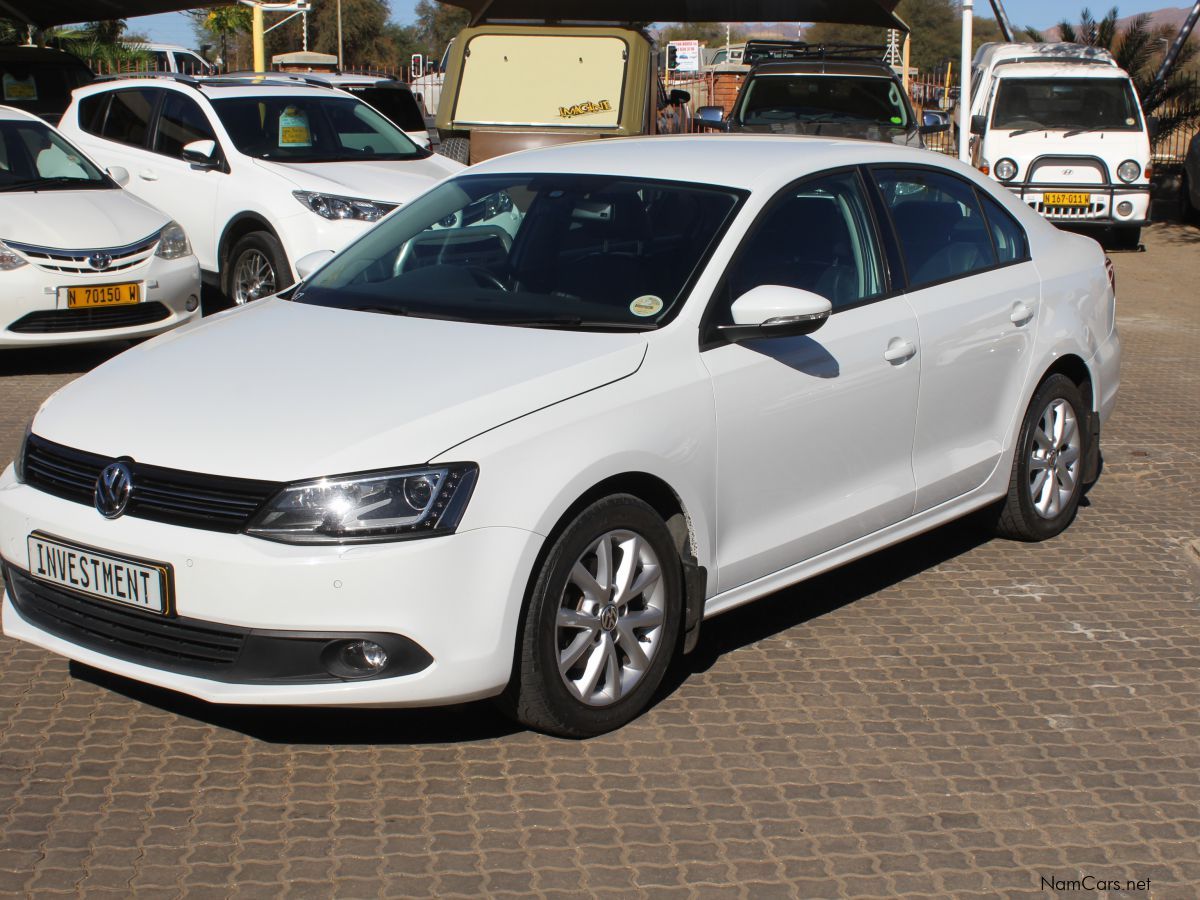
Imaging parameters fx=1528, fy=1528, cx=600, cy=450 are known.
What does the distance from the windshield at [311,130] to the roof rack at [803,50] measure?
22.5ft

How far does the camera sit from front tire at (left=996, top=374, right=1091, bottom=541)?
608 centimetres

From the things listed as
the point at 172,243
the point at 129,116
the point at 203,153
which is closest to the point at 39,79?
the point at 129,116

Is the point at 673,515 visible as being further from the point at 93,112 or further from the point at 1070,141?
the point at 1070,141

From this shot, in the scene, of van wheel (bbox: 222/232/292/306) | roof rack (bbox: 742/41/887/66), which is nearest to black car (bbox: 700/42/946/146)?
roof rack (bbox: 742/41/887/66)

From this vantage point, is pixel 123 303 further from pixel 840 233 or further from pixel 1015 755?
pixel 1015 755

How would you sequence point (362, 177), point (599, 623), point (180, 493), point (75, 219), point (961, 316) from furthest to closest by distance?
point (362, 177), point (75, 219), point (961, 316), point (599, 623), point (180, 493)

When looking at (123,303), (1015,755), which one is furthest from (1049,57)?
(1015,755)

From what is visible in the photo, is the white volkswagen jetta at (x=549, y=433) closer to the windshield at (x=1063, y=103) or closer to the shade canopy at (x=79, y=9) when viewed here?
the windshield at (x=1063, y=103)

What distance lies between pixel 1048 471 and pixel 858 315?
161 centimetres

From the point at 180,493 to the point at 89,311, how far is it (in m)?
5.93

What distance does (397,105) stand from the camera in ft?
58.2

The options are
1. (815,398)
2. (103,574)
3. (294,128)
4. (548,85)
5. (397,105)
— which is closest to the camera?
(103,574)

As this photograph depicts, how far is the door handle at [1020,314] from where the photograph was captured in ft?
19.1

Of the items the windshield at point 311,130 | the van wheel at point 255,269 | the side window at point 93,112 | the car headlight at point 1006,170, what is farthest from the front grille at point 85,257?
the car headlight at point 1006,170
